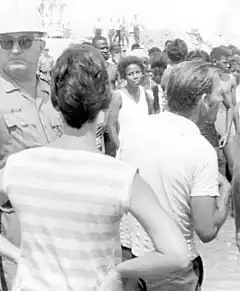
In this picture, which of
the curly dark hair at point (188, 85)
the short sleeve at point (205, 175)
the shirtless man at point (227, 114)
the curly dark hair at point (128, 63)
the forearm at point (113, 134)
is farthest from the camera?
the shirtless man at point (227, 114)

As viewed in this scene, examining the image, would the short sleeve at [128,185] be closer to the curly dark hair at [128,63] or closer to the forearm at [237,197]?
the forearm at [237,197]

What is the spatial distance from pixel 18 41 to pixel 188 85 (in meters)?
1.01

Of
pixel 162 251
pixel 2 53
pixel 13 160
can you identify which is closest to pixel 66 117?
pixel 13 160

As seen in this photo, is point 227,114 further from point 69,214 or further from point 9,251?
point 69,214

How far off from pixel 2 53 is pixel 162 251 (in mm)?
1965

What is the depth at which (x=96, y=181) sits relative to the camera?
220 cm

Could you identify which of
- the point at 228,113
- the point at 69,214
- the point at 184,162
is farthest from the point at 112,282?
the point at 228,113

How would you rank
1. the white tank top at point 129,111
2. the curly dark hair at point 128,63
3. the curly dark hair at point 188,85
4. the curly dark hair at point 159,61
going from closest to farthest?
the curly dark hair at point 188,85
the white tank top at point 129,111
the curly dark hair at point 128,63
the curly dark hair at point 159,61

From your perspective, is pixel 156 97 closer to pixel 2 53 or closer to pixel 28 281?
pixel 2 53

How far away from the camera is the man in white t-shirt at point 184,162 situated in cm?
301

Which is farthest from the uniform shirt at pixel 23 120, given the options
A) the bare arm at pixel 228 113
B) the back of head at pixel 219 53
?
the back of head at pixel 219 53

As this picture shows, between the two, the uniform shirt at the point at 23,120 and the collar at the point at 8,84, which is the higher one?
the collar at the point at 8,84

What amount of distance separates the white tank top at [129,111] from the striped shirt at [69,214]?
4599 mm

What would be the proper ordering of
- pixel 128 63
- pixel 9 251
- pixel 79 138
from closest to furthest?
pixel 79 138 < pixel 9 251 < pixel 128 63
